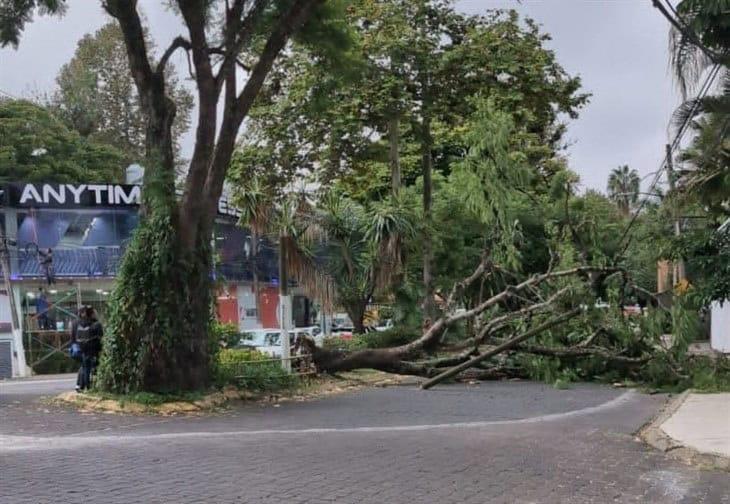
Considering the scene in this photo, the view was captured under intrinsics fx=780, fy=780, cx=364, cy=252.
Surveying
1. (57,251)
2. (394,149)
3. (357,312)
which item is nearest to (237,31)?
(394,149)

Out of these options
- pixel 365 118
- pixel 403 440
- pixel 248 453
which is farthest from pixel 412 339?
pixel 248 453

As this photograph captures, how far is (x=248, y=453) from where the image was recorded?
8.83m

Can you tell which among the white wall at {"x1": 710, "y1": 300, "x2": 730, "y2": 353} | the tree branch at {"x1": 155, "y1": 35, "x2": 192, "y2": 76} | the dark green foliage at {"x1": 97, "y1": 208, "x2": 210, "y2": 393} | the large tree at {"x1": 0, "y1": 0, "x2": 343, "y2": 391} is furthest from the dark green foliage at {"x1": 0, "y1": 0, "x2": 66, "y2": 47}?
the white wall at {"x1": 710, "y1": 300, "x2": 730, "y2": 353}

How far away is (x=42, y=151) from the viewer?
37.8m

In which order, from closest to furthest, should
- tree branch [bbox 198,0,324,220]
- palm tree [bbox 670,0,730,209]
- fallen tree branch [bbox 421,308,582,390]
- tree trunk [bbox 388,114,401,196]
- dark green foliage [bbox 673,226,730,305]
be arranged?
palm tree [bbox 670,0,730,209] → tree branch [bbox 198,0,324,220] → dark green foliage [bbox 673,226,730,305] → fallen tree branch [bbox 421,308,582,390] → tree trunk [bbox 388,114,401,196]

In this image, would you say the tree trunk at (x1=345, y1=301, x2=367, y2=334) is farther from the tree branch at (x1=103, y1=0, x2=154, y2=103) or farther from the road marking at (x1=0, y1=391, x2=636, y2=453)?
the road marking at (x1=0, y1=391, x2=636, y2=453)

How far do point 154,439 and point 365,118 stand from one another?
43.7 ft

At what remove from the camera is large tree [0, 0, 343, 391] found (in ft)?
44.1

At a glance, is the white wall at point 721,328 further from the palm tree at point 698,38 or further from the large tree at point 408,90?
the palm tree at point 698,38

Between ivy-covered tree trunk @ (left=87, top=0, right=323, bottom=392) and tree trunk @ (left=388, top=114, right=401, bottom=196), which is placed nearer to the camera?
ivy-covered tree trunk @ (left=87, top=0, right=323, bottom=392)

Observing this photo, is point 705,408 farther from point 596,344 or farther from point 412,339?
point 412,339

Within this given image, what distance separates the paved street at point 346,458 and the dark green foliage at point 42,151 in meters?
25.7

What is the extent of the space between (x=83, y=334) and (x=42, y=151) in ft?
85.1

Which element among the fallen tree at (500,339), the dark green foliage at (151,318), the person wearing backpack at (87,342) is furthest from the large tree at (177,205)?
the fallen tree at (500,339)
